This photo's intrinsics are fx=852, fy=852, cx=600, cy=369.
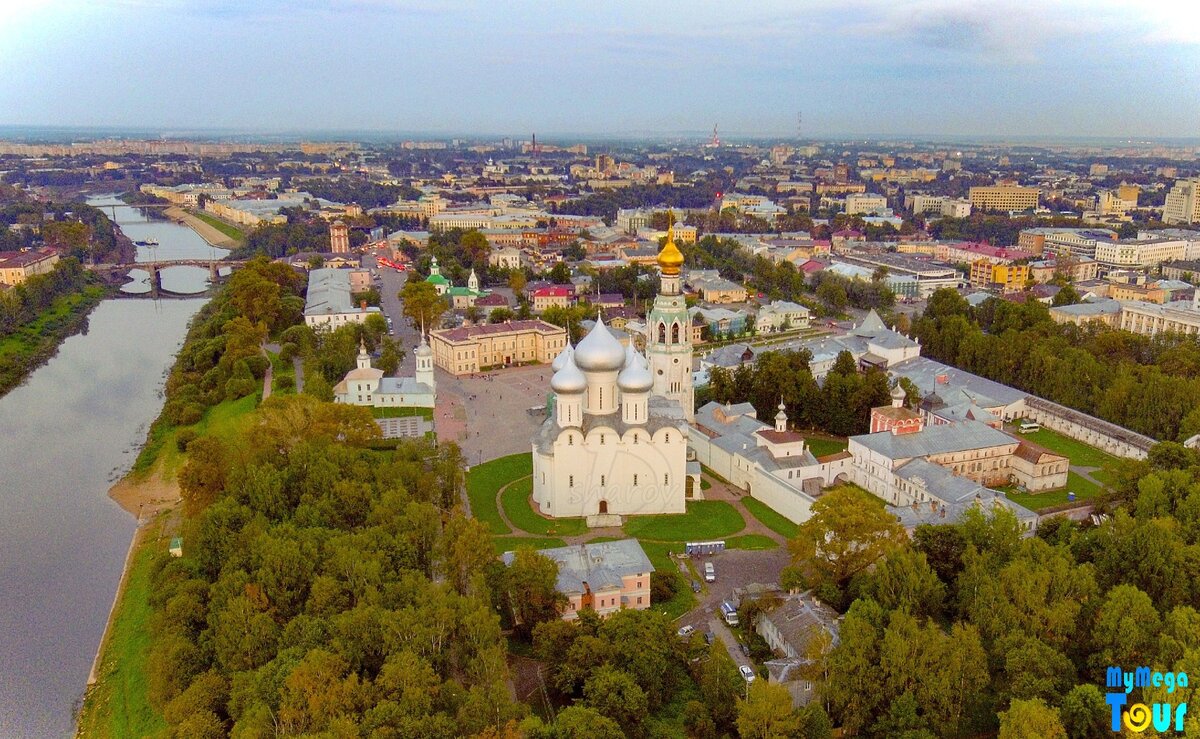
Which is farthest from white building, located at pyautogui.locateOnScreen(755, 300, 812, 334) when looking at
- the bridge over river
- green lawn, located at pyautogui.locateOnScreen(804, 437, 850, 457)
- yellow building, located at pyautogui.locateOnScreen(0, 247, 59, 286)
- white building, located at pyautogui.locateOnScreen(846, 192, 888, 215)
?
white building, located at pyautogui.locateOnScreen(846, 192, 888, 215)

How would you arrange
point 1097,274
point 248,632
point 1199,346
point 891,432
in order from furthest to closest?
point 1097,274 → point 1199,346 → point 891,432 → point 248,632

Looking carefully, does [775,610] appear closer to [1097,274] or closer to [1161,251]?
[1097,274]

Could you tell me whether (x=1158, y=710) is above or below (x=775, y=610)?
above

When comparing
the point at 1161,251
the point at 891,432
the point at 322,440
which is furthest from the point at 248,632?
the point at 1161,251

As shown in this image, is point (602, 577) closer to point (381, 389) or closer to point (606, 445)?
point (606, 445)

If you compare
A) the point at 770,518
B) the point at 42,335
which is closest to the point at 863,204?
the point at 42,335

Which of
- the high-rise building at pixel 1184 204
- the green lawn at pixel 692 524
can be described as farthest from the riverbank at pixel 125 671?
the high-rise building at pixel 1184 204
